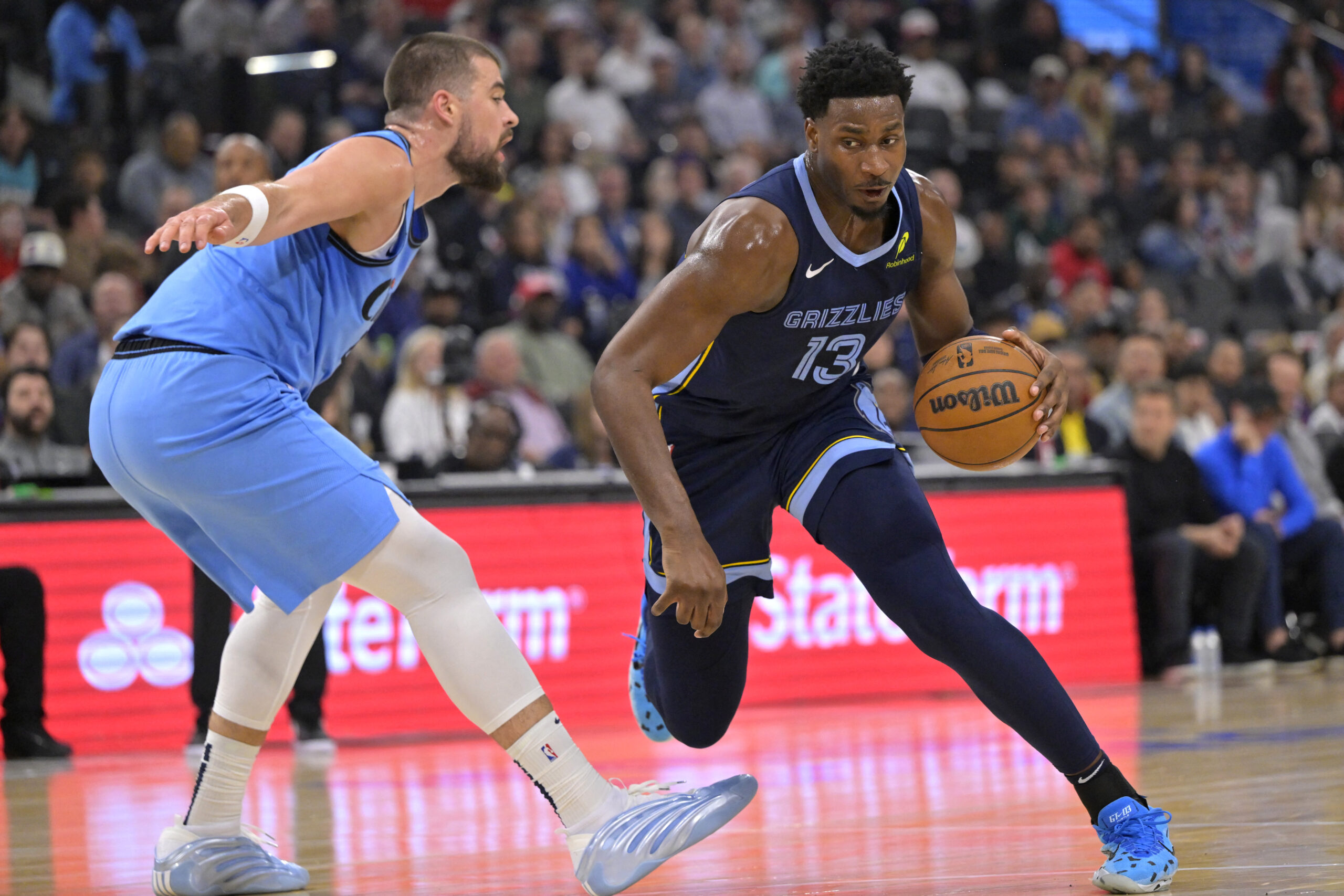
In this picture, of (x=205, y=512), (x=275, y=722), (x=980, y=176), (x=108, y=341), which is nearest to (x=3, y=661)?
(x=275, y=722)

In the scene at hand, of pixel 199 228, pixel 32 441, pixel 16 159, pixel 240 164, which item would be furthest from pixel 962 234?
pixel 199 228

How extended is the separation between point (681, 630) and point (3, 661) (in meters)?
4.01

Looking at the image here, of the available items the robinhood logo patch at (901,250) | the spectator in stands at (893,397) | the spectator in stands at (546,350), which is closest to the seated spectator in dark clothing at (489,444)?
the spectator in stands at (546,350)

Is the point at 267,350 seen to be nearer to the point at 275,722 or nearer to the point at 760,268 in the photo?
the point at 760,268

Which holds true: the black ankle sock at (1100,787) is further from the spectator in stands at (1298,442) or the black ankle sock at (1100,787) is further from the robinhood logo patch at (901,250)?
the spectator in stands at (1298,442)

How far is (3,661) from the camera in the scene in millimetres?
6824

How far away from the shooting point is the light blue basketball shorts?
340 cm

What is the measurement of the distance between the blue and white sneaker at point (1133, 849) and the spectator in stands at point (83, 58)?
10.0 metres

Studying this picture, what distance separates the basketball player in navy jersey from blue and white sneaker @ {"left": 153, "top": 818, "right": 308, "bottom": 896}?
114cm

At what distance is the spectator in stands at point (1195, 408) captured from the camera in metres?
11.2

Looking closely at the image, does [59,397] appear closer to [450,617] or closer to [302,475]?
[302,475]

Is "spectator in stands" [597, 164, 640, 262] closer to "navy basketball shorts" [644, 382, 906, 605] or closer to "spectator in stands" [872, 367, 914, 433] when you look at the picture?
"spectator in stands" [872, 367, 914, 433]

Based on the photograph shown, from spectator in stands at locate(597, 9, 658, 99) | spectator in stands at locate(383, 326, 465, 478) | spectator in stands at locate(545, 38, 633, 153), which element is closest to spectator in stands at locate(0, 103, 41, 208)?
spectator in stands at locate(383, 326, 465, 478)

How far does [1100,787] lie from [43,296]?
25.4 ft
